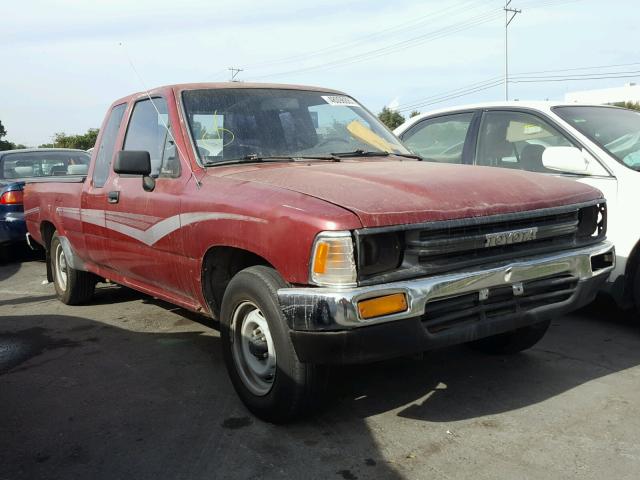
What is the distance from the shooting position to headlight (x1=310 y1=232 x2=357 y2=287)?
257 centimetres

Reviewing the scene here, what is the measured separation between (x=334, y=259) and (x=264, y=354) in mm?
864

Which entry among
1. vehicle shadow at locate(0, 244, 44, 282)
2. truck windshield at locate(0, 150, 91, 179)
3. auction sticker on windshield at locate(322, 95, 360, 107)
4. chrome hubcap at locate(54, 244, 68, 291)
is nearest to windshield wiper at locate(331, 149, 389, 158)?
auction sticker on windshield at locate(322, 95, 360, 107)

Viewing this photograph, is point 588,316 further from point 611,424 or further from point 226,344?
point 226,344

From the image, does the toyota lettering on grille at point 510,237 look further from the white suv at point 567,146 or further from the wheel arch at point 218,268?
the white suv at point 567,146

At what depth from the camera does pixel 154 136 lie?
4270 mm

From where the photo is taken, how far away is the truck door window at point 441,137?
5.60 m

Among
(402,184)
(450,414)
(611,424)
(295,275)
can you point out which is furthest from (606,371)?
(295,275)

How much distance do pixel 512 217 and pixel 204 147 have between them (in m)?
1.90

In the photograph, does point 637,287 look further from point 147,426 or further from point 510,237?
point 147,426

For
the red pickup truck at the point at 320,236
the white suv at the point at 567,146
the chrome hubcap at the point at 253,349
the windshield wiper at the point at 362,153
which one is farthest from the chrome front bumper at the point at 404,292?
the white suv at the point at 567,146

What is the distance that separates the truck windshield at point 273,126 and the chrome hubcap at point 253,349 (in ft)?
3.38

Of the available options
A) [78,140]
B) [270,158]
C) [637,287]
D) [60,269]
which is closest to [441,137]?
[637,287]

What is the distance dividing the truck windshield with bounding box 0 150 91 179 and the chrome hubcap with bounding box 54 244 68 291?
2997 millimetres

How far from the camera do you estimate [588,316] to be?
16.7 ft
